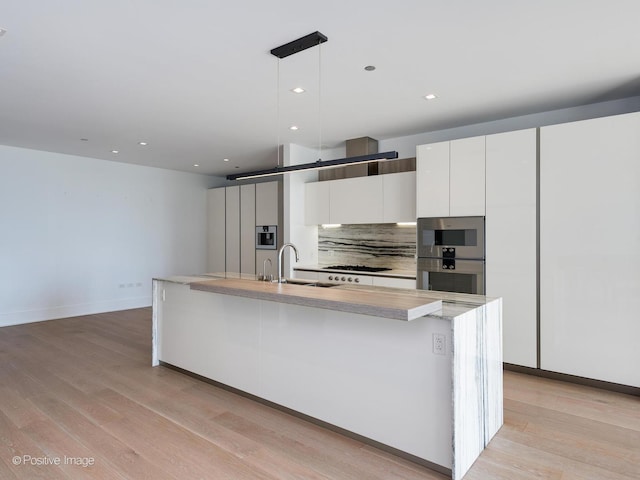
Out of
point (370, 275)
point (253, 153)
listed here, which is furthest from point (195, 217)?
point (370, 275)

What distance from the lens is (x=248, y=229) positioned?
722 cm

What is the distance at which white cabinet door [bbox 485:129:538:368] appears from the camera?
366 cm

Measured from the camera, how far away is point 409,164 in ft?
15.7

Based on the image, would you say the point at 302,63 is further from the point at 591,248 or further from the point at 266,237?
the point at 266,237

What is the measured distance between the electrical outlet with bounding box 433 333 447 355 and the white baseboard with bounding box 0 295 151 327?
627 centimetres

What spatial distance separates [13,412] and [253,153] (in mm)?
4374

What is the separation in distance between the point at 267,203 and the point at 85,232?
3017mm

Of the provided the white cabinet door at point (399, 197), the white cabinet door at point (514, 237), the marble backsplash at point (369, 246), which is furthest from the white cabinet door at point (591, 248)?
the marble backsplash at point (369, 246)

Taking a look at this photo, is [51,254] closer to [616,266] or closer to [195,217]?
[195,217]

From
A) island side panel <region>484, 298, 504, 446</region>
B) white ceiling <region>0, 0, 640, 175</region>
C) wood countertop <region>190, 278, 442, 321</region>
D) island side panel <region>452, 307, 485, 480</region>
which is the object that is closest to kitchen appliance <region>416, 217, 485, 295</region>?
white ceiling <region>0, 0, 640, 175</region>

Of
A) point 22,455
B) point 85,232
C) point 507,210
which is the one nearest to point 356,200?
point 507,210

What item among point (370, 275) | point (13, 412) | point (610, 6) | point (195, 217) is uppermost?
point (610, 6)

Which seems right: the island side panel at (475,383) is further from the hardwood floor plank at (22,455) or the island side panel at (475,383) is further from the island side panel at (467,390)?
the hardwood floor plank at (22,455)

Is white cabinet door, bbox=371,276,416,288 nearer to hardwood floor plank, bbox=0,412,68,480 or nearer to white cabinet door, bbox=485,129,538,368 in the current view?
white cabinet door, bbox=485,129,538,368
